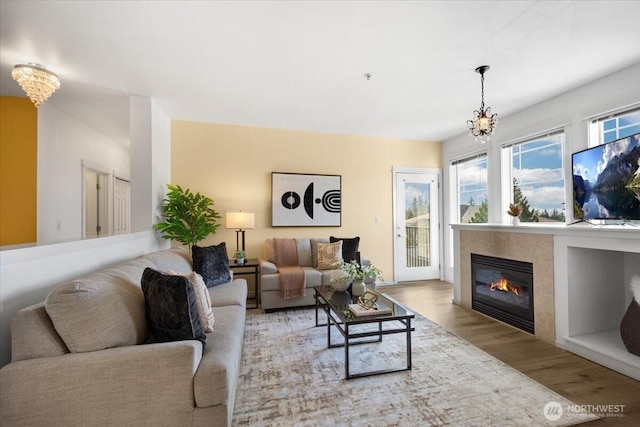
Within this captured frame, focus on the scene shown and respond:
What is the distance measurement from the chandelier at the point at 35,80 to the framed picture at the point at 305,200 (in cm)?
265

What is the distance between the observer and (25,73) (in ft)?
8.26

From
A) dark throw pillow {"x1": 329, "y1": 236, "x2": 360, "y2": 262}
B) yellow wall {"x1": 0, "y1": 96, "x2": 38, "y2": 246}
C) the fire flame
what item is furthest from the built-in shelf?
yellow wall {"x1": 0, "y1": 96, "x2": 38, "y2": 246}

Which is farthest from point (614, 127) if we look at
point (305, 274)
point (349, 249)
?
point (305, 274)

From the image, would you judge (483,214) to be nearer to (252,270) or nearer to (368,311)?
(368,311)

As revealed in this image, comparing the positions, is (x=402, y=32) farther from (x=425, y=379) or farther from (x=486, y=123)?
(x=425, y=379)

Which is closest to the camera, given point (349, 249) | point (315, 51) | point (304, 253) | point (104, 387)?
point (104, 387)

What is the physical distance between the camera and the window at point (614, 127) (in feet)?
9.17

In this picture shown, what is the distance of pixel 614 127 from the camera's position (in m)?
2.95

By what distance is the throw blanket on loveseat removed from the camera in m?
3.71

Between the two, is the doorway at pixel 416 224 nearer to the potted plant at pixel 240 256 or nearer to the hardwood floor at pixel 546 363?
the hardwood floor at pixel 546 363

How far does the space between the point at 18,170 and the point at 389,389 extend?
4.61 meters

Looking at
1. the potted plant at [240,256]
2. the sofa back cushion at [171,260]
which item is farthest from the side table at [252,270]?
the sofa back cushion at [171,260]

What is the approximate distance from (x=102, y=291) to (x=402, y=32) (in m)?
2.60

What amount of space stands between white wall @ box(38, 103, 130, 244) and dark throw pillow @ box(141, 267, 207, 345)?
2646 millimetres
